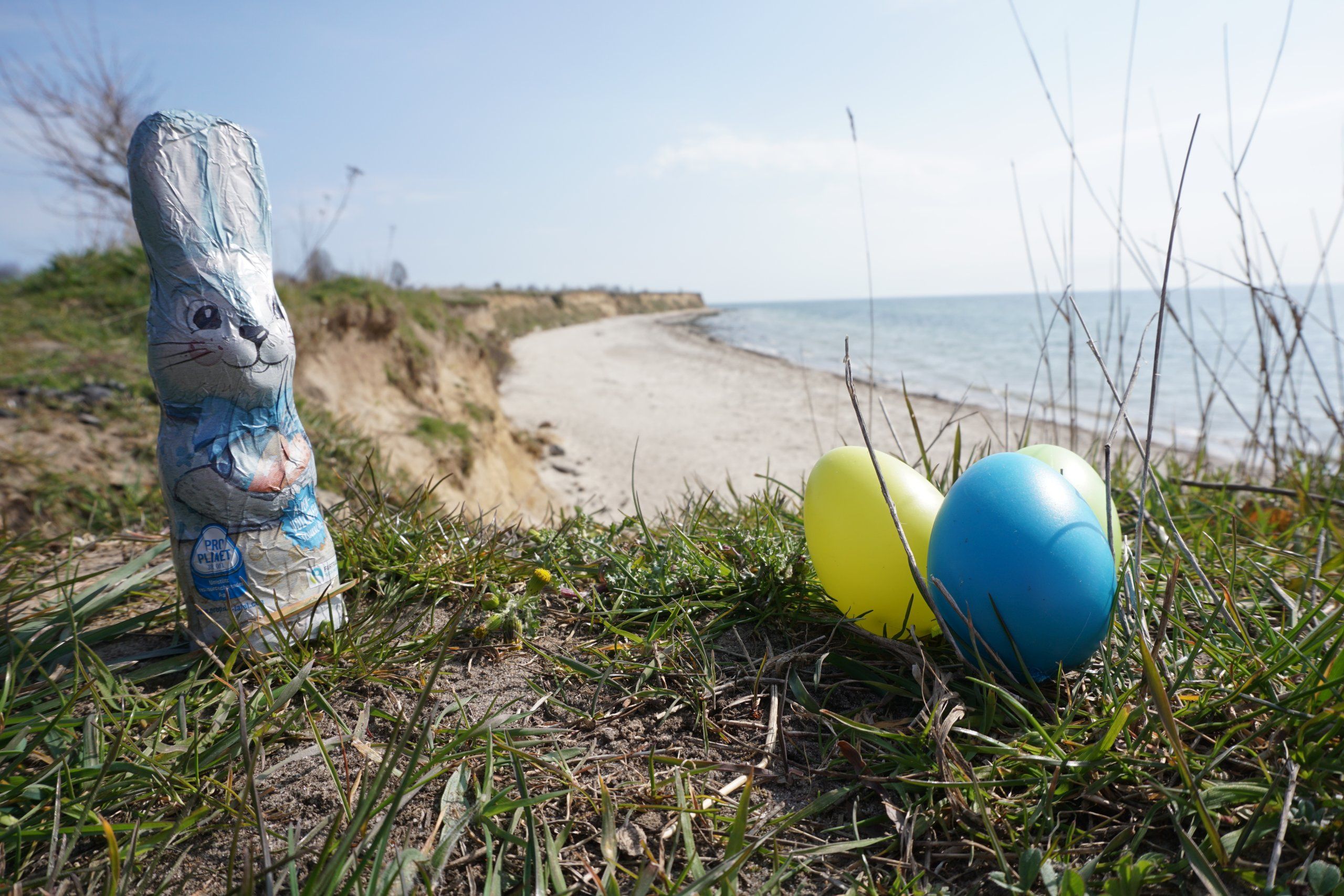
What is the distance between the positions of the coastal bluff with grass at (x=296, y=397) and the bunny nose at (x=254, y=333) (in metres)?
0.67

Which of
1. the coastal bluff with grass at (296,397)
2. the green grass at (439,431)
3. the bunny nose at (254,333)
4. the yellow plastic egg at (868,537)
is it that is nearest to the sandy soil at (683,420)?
the coastal bluff with grass at (296,397)

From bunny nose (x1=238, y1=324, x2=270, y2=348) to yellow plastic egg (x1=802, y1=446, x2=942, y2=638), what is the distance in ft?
5.03

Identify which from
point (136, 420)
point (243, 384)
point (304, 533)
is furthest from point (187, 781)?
point (136, 420)

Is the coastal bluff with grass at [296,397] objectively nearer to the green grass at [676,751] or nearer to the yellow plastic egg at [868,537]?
the green grass at [676,751]

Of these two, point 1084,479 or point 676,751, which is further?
point 1084,479

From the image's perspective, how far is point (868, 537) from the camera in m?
1.78

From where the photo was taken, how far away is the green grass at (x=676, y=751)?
1208mm

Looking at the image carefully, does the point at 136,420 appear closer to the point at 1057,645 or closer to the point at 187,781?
the point at 187,781

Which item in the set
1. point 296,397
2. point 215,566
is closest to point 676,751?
point 215,566

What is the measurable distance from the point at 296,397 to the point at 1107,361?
795 centimetres

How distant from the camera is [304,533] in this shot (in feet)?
6.20

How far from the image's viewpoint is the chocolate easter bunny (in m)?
1.71

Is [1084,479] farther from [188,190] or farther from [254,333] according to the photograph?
[188,190]

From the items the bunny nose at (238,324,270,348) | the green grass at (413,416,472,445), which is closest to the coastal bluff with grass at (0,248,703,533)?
the green grass at (413,416,472,445)
